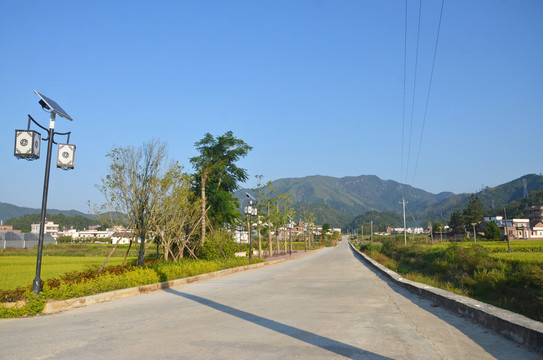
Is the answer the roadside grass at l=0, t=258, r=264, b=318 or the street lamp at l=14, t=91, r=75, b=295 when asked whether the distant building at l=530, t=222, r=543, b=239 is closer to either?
the roadside grass at l=0, t=258, r=264, b=318

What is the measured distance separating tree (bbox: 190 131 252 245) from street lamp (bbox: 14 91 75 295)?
21097 mm

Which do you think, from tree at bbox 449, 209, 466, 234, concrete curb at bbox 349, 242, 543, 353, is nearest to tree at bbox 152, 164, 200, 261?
concrete curb at bbox 349, 242, 543, 353

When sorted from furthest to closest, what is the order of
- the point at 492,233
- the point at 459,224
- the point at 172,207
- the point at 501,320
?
1. the point at 459,224
2. the point at 492,233
3. the point at 172,207
4. the point at 501,320

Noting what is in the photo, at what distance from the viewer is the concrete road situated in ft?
17.2

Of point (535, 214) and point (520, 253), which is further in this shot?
point (535, 214)

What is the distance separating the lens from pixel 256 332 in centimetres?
648

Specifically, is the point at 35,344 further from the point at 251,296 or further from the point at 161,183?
the point at 161,183

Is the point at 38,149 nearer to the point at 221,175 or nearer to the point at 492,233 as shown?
the point at 221,175

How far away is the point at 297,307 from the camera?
9227 millimetres

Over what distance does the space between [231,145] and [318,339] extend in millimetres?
33043

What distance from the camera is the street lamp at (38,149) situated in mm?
9742

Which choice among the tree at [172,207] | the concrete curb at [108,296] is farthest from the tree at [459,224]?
the concrete curb at [108,296]

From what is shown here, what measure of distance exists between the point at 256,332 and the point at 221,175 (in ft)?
95.7

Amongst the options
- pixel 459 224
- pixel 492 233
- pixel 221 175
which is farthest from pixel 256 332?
pixel 459 224
